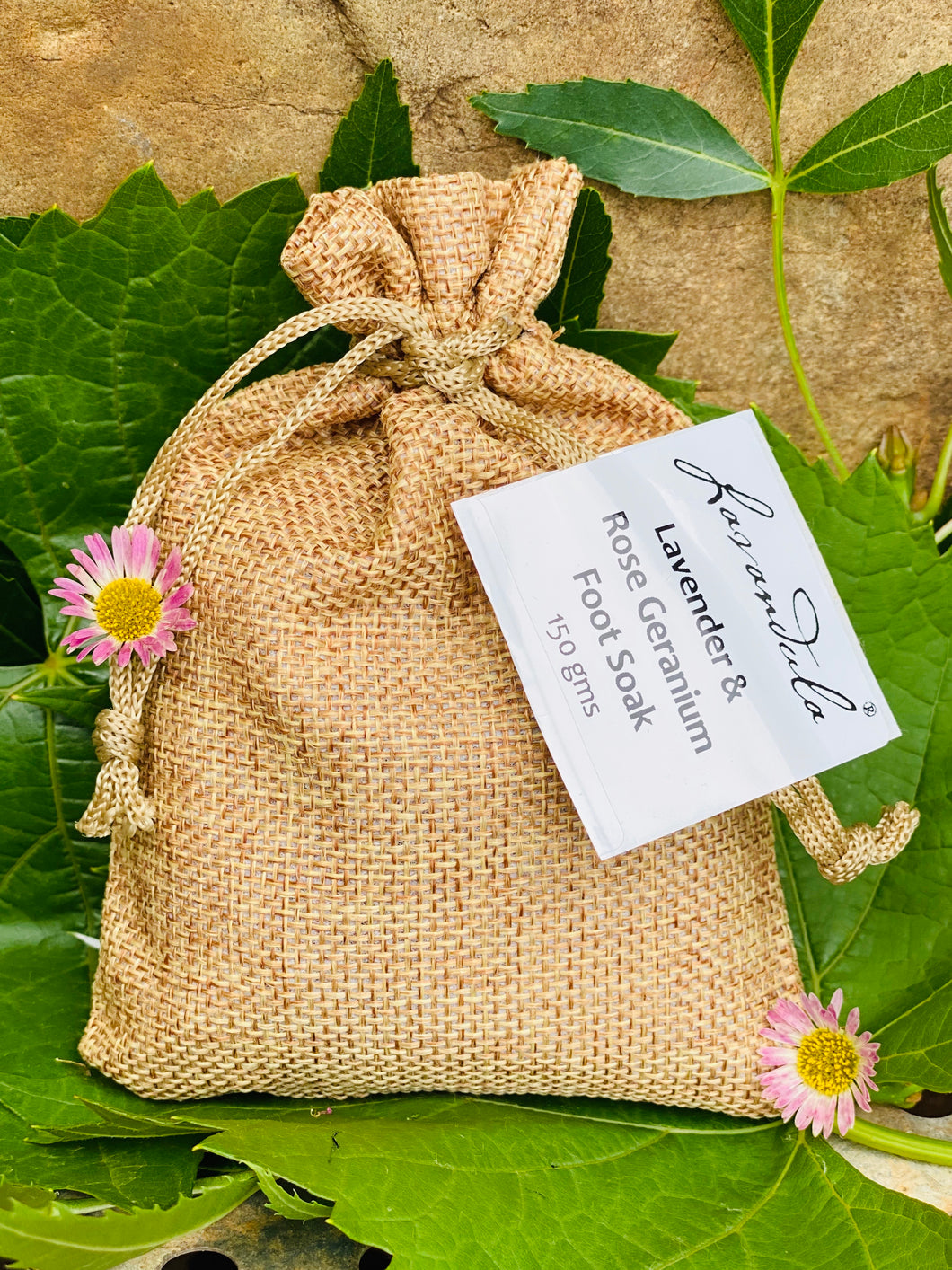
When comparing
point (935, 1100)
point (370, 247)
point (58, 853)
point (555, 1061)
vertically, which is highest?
point (370, 247)

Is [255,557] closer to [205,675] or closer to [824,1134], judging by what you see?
[205,675]

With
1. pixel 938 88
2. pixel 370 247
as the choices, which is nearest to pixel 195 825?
pixel 370 247

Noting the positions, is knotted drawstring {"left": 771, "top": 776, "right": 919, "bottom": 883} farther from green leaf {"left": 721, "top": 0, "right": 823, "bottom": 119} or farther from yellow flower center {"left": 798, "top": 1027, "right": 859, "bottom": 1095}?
green leaf {"left": 721, "top": 0, "right": 823, "bottom": 119}

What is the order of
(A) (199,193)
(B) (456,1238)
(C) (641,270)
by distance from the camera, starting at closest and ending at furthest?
(B) (456,1238), (A) (199,193), (C) (641,270)

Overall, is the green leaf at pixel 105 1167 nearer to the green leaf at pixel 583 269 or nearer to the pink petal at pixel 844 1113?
the pink petal at pixel 844 1113

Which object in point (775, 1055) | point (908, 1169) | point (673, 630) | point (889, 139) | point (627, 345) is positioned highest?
point (889, 139)

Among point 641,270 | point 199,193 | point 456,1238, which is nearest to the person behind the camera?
point 456,1238

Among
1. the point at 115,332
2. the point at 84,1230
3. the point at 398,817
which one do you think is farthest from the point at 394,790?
the point at 115,332

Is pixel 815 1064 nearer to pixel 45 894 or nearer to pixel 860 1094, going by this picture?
pixel 860 1094
